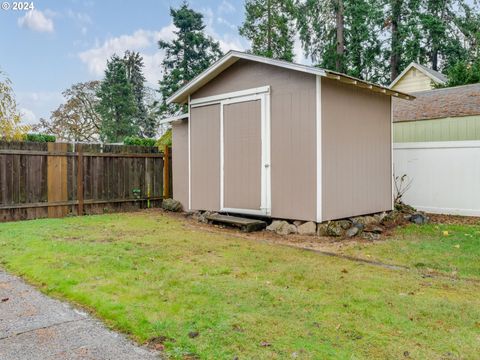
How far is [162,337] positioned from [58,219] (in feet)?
21.1

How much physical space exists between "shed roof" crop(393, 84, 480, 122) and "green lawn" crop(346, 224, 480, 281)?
4.04 meters

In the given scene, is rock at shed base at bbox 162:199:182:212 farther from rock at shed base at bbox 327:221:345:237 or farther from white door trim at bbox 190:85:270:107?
rock at shed base at bbox 327:221:345:237

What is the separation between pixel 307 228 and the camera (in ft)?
22.4

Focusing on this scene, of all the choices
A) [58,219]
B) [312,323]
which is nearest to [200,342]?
[312,323]

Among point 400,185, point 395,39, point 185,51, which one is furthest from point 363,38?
point 400,185

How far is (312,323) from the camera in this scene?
2865mm

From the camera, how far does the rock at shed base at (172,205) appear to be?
31.7 feet

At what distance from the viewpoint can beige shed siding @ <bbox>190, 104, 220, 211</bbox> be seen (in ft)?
27.5

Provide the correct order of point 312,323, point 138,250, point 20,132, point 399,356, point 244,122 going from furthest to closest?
1. point 20,132
2. point 244,122
3. point 138,250
4. point 312,323
5. point 399,356

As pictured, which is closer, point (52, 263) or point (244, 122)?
point (52, 263)

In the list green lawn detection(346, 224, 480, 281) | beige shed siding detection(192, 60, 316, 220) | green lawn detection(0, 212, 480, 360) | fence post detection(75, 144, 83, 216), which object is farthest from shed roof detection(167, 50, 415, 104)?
green lawn detection(0, 212, 480, 360)

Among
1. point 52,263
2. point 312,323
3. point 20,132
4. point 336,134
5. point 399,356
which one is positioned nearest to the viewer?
point 399,356

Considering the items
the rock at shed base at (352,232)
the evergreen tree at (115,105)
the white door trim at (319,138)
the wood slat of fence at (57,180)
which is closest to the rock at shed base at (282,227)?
the white door trim at (319,138)

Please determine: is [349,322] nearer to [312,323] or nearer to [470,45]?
[312,323]
